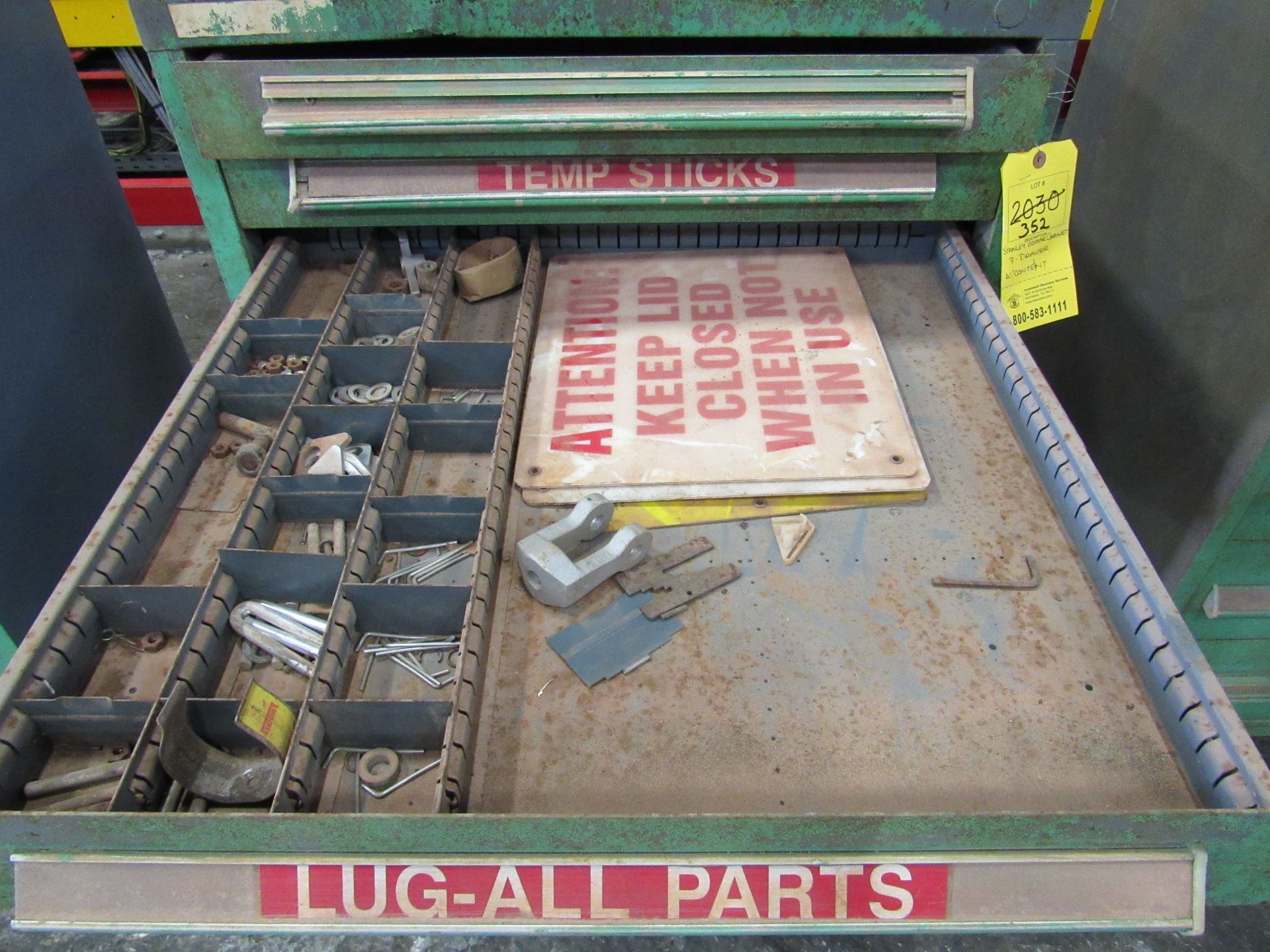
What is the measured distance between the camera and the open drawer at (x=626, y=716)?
73 cm

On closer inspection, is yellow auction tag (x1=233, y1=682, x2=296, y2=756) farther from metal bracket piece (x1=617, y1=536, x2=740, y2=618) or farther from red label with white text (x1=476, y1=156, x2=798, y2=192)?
red label with white text (x1=476, y1=156, x2=798, y2=192)

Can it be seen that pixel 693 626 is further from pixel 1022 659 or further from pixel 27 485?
pixel 27 485

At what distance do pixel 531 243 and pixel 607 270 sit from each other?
14 centimetres

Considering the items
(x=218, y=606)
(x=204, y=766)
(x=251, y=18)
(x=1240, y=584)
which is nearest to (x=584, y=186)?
(x=251, y=18)

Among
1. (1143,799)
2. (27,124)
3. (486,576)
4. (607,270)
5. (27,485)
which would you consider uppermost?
(27,124)

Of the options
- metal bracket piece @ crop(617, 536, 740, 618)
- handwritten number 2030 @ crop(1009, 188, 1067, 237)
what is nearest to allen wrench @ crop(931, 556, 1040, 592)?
metal bracket piece @ crop(617, 536, 740, 618)

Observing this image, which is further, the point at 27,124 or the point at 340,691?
the point at 27,124

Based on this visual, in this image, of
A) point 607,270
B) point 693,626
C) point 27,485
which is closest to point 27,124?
point 27,485

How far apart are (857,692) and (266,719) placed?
22.9 inches

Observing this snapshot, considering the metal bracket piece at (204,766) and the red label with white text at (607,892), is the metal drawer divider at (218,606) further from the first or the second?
the red label with white text at (607,892)

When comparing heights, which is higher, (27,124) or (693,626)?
(27,124)

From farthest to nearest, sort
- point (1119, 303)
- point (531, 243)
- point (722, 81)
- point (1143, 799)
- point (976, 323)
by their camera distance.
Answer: point (1119, 303), point (531, 243), point (976, 323), point (722, 81), point (1143, 799)

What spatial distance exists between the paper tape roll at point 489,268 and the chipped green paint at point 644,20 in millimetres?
335

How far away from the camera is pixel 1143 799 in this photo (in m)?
0.78
